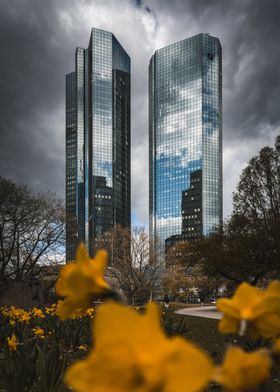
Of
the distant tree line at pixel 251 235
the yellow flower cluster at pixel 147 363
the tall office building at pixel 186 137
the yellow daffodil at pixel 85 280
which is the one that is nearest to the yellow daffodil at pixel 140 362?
the yellow flower cluster at pixel 147 363

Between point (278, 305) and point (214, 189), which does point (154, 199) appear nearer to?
point (214, 189)

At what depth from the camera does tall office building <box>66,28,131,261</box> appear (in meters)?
67.1

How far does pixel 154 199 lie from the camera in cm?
11244

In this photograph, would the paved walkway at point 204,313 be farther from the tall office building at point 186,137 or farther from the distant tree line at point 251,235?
the tall office building at point 186,137

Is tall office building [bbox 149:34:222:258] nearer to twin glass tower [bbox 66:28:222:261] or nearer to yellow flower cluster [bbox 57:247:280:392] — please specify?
twin glass tower [bbox 66:28:222:261]

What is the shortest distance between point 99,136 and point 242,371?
3709 inches

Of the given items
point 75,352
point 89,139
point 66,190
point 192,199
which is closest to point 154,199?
point 192,199

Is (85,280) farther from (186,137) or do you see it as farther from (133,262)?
(186,137)

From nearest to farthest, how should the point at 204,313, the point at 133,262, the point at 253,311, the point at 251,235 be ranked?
the point at 253,311 < the point at 251,235 < the point at 204,313 < the point at 133,262

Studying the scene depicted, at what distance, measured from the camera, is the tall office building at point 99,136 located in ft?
220

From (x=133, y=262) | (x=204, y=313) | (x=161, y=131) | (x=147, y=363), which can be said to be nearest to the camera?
(x=147, y=363)

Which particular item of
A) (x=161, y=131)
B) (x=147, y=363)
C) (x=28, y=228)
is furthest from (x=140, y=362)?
(x=161, y=131)

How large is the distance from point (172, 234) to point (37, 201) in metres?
83.3

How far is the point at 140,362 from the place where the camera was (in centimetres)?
48
